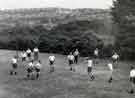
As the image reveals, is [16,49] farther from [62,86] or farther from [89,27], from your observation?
[62,86]

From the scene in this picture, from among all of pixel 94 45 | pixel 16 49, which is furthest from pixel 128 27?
pixel 16 49

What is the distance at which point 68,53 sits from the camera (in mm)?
51812

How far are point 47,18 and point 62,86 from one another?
126 ft

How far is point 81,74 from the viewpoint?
34.8m

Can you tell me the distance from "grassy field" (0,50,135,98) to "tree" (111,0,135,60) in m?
4.68

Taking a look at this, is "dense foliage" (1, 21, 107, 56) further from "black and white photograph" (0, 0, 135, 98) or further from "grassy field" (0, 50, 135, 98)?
"grassy field" (0, 50, 135, 98)

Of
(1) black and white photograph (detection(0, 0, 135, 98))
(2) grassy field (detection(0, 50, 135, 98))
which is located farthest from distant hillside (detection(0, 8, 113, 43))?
(2) grassy field (detection(0, 50, 135, 98))

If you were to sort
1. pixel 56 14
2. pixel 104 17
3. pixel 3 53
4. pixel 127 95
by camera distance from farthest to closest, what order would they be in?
1. pixel 56 14
2. pixel 104 17
3. pixel 3 53
4. pixel 127 95

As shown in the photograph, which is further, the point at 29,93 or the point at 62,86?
the point at 62,86

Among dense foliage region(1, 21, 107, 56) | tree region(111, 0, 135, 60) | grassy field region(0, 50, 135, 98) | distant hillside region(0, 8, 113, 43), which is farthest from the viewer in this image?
distant hillside region(0, 8, 113, 43)

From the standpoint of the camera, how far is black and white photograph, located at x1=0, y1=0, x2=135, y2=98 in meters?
29.0

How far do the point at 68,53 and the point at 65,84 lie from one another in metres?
21.2

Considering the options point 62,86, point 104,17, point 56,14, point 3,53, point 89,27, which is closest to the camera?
point 62,86

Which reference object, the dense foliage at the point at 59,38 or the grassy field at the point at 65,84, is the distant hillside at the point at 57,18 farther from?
the grassy field at the point at 65,84
